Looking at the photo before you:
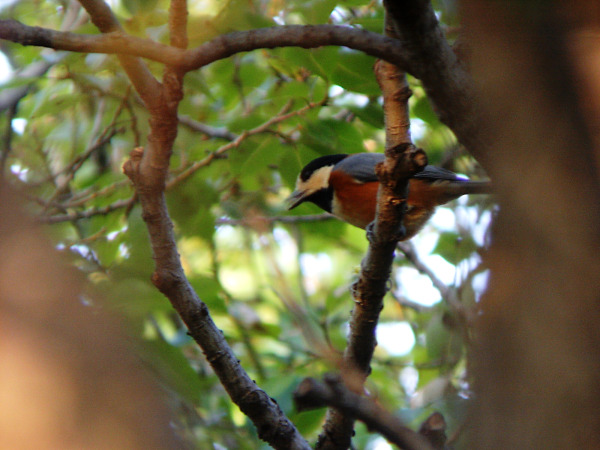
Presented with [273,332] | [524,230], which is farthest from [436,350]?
[524,230]

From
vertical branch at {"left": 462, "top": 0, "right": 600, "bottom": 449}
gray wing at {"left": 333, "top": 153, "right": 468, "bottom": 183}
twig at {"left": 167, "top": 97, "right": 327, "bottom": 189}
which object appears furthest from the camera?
gray wing at {"left": 333, "top": 153, "right": 468, "bottom": 183}

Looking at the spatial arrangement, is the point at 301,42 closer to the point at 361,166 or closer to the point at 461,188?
the point at 361,166

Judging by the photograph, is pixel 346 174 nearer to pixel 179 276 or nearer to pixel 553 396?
pixel 179 276

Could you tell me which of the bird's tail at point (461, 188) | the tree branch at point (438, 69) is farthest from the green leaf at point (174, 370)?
the bird's tail at point (461, 188)

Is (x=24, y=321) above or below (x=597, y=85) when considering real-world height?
below

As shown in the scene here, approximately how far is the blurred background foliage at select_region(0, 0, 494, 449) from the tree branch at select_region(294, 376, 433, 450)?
0.54 meters

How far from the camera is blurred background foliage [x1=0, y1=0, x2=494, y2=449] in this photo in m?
2.60

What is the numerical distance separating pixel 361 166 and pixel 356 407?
3217 millimetres

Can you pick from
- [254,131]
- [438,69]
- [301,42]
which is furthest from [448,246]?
[301,42]

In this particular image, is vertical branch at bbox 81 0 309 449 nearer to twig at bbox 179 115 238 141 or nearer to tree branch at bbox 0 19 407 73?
tree branch at bbox 0 19 407 73

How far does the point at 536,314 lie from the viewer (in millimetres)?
965

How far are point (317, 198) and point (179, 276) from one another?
2.33 m

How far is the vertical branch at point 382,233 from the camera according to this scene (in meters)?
2.02

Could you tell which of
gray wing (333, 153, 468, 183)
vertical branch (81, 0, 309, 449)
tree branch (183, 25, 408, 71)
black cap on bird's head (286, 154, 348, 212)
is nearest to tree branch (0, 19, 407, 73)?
tree branch (183, 25, 408, 71)
